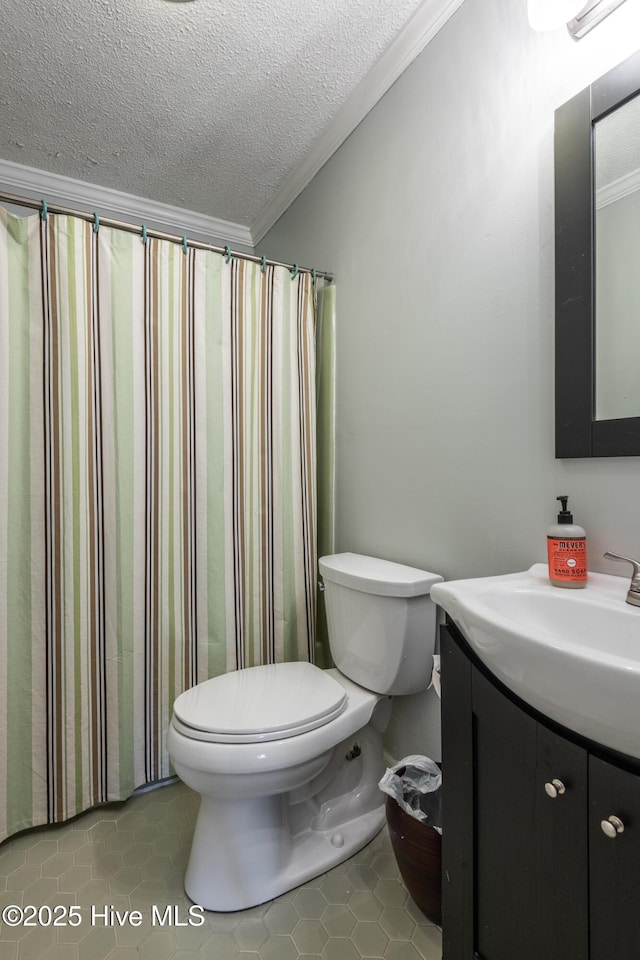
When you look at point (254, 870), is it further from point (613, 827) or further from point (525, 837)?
point (613, 827)

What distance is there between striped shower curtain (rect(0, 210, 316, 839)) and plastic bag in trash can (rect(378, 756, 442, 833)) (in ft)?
2.00

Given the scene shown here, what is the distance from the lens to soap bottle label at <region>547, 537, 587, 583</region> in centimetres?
91

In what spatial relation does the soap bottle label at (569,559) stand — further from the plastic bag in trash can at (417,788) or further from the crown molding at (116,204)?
the crown molding at (116,204)

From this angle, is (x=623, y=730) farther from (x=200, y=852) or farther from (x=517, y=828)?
(x=200, y=852)

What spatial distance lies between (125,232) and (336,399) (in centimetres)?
88

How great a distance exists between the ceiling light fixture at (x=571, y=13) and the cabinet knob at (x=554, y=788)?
1331 millimetres

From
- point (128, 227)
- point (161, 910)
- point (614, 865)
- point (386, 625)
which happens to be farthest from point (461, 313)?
point (161, 910)

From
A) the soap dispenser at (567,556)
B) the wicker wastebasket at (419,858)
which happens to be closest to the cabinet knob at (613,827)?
the soap dispenser at (567,556)

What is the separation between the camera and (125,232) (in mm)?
1500

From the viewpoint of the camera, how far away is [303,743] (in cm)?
115

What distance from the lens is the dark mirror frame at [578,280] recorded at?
935 mm

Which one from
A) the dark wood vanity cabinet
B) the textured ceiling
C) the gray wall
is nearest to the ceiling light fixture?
the gray wall

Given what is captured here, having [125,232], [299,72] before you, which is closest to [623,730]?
[125,232]

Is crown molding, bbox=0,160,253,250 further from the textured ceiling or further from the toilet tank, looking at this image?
the toilet tank
